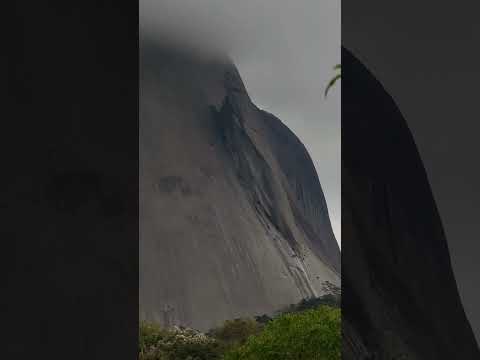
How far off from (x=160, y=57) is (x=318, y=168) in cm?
300

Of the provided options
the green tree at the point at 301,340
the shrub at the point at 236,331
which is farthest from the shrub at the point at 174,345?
the green tree at the point at 301,340

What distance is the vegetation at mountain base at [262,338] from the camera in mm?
5344

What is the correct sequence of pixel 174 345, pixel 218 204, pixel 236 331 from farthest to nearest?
pixel 218 204 < pixel 236 331 < pixel 174 345

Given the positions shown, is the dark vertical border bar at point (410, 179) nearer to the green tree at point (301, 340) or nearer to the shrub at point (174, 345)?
the green tree at point (301, 340)

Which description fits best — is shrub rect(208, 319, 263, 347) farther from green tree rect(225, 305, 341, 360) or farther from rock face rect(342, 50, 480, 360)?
rock face rect(342, 50, 480, 360)

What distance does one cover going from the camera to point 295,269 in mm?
8820

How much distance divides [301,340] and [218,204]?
348 centimetres

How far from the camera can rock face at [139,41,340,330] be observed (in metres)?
7.85

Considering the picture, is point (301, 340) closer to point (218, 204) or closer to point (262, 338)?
point (262, 338)

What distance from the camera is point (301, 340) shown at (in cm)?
538

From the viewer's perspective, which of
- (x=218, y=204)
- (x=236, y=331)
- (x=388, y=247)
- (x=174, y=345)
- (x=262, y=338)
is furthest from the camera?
(x=218, y=204)
